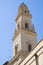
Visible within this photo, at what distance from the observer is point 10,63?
2045 inches

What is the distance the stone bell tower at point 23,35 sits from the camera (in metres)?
51.1

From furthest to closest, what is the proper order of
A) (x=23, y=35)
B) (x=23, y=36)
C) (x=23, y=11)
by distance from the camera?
(x=23, y=11)
(x=23, y=35)
(x=23, y=36)

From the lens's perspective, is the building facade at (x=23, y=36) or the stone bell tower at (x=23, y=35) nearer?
the building facade at (x=23, y=36)

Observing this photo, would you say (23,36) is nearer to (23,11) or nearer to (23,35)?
(23,35)

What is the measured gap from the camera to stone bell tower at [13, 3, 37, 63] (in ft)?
168

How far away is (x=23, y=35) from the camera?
53.6 m

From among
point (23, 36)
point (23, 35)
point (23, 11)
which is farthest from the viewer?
point (23, 11)

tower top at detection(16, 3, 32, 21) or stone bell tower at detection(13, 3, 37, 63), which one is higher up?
tower top at detection(16, 3, 32, 21)

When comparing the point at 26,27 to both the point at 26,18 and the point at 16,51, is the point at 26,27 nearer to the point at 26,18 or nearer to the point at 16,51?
the point at 26,18

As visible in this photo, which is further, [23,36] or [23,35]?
[23,35]

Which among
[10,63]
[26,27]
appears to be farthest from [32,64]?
[26,27]

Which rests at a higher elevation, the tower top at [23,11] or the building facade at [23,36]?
the tower top at [23,11]

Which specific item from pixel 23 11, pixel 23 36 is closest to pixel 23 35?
pixel 23 36

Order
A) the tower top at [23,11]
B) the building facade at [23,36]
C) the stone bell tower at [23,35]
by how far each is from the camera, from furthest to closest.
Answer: the tower top at [23,11] < the stone bell tower at [23,35] < the building facade at [23,36]
